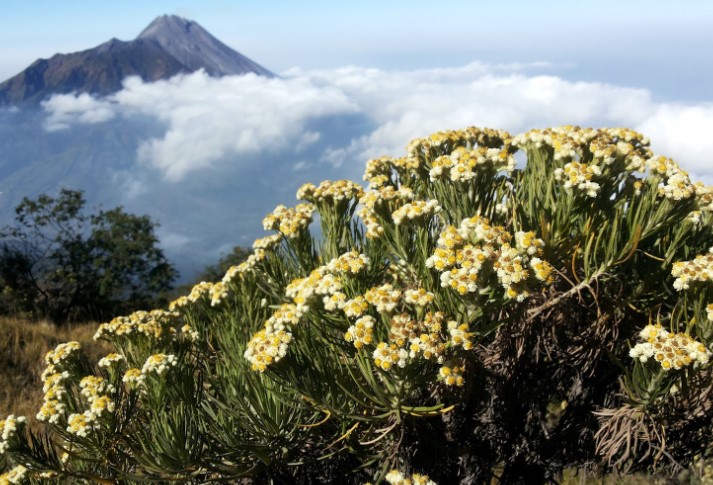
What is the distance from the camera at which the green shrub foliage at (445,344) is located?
234 centimetres

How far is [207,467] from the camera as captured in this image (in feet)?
8.54

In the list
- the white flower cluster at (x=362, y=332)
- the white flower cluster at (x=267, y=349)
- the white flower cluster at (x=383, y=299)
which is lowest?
the white flower cluster at (x=267, y=349)

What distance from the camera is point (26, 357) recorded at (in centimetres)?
755

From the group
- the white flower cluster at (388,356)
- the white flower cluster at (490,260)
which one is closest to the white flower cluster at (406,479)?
the white flower cluster at (388,356)

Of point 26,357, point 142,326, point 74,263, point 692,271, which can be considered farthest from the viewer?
point 74,263

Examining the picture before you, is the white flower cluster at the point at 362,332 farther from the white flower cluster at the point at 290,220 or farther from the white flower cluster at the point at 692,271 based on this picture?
the white flower cluster at the point at 692,271

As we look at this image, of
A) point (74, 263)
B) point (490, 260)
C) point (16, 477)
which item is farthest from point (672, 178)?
point (74, 263)

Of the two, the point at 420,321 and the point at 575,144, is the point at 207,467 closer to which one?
the point at 420,321

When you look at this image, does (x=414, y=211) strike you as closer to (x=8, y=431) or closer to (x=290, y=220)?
(x=290, y=220)

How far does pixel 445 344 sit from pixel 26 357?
7.56 m

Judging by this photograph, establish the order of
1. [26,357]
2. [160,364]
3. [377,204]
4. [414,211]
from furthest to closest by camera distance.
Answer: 1. [26,357]
2. [377,204]
3. [160,364]
4. [414,211]

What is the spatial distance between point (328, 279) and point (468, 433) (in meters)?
1.49

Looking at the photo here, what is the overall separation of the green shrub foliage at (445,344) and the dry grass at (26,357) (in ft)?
10.7

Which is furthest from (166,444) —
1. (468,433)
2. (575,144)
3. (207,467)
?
(575,144)
